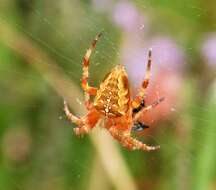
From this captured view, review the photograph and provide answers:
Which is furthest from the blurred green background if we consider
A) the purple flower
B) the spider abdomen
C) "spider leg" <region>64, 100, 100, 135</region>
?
the spider abdomen

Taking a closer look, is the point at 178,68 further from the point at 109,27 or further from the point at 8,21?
the point at 8,21

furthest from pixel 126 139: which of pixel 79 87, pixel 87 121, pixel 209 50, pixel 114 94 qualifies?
pixel 209 50

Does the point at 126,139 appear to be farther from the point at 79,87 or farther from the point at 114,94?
the point at 79,87

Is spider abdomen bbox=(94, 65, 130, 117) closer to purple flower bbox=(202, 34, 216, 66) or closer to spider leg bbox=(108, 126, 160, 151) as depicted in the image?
spider leg bbox=(108, 126, 160, 151)

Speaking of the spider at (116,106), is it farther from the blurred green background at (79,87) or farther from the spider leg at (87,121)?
the blurred green background at (79,87)

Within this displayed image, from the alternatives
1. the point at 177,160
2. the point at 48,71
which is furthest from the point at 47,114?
the point at 177,160
